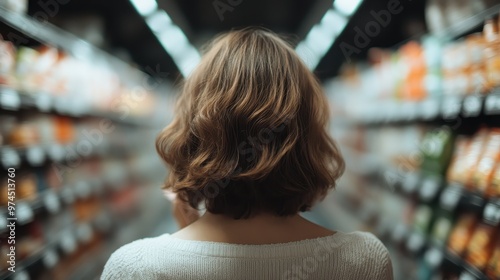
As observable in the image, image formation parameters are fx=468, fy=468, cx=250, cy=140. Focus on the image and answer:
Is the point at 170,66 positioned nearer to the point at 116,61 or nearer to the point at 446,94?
the point at 116,61

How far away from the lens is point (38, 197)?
238cm

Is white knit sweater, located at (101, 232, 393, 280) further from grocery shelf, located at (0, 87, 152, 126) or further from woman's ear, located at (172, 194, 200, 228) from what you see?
grocery shelf, located at (0, 87, 152, 126)

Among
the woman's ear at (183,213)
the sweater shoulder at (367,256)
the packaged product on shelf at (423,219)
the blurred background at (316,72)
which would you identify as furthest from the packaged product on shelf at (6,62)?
the packaged product on shelf at (423,219)

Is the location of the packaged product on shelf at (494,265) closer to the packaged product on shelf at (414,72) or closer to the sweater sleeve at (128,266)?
the packaged product on shelf at (414,72)

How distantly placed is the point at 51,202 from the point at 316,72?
1689 mm

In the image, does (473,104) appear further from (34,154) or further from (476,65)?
(34,154)

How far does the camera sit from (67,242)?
8.77 feet

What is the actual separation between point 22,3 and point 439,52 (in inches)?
79.4

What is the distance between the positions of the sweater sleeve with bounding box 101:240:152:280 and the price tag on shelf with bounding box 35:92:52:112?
4.87ft

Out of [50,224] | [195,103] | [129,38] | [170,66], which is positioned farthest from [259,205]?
[170,66]

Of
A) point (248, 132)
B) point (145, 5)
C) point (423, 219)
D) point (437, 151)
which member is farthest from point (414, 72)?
point (248, 132)

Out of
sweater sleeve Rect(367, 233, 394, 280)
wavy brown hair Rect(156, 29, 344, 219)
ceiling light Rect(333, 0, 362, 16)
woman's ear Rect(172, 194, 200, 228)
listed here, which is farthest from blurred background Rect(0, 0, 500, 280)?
sweater sleeve Rect(367, 233, 394, 280)

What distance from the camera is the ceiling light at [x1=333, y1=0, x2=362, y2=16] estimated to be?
172 centimetres

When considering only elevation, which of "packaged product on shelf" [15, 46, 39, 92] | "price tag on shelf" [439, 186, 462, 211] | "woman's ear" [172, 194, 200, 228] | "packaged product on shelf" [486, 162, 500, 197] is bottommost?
"price tag on shelf" [439, 186, 462, 211]
